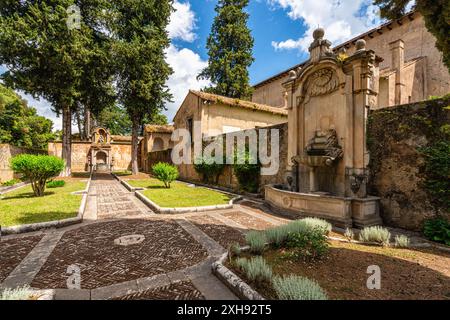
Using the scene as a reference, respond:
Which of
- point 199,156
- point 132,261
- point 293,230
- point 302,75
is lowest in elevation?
point 132,261

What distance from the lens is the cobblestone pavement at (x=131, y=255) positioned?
3422 millimetres

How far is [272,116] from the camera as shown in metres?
21.2

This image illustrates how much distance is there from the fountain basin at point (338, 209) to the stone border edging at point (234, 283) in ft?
15.0

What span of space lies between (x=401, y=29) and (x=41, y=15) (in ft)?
87.2

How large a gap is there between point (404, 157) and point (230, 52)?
74.1 feet

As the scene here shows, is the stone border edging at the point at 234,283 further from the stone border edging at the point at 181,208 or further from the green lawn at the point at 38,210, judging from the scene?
the green lawn at the point at 38,210

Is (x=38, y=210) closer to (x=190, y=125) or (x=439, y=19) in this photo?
(x=439, y=19)

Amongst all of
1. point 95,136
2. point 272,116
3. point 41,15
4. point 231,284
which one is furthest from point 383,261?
point 95,136

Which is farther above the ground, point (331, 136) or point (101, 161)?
point (331, 136)

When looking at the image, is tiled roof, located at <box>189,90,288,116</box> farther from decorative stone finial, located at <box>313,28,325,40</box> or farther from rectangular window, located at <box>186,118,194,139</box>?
decorative stone finial, located at <box>313,28,325,40</box>

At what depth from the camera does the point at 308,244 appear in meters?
4.50

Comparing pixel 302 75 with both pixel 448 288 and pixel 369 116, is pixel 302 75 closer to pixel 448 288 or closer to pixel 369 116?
pixel 369 116

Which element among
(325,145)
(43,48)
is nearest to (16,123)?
(43,48)

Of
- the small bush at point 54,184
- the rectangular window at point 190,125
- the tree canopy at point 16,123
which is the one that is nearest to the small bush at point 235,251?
the small bush at point 54,184
